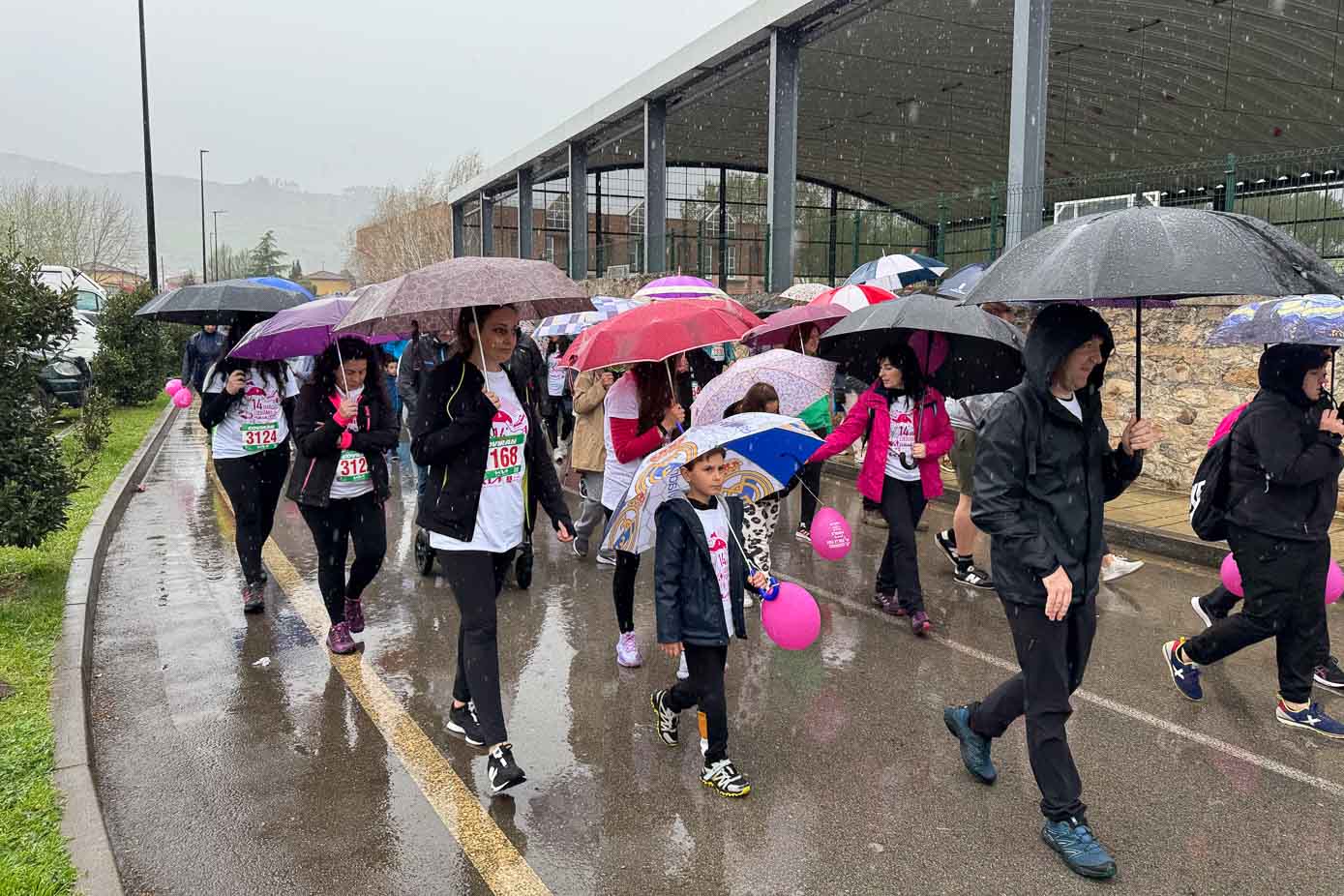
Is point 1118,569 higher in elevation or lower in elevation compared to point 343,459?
lower

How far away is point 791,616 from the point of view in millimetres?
4148

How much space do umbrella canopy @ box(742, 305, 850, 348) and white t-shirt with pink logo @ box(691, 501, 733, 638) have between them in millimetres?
3603

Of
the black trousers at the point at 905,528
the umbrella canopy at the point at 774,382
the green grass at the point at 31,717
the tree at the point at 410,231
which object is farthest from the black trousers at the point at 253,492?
the tree at the point at 410,231

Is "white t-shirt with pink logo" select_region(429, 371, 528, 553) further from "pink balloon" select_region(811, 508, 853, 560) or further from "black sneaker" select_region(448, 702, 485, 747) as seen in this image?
"pink balloon" select_region(811, 508, 853, 560)

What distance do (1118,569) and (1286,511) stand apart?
3045 mm

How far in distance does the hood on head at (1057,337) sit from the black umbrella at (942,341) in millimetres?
1990

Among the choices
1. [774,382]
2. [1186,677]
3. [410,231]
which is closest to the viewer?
[1186,677]

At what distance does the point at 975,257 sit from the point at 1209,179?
3214 mm

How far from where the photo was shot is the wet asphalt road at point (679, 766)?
3.51 metres

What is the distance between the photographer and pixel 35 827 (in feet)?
11.9

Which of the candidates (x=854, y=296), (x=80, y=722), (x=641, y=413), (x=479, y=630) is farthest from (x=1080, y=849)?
(x=854, y=296)

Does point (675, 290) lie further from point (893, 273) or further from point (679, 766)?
point (679, 766)

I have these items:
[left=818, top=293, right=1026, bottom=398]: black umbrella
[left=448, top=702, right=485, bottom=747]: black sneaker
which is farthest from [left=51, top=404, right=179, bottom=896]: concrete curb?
[left=818, top=293, right=1026, bottom=398]: black umbrella

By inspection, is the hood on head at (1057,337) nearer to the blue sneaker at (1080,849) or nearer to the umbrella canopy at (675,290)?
the blue sneaker at (1080,849)
